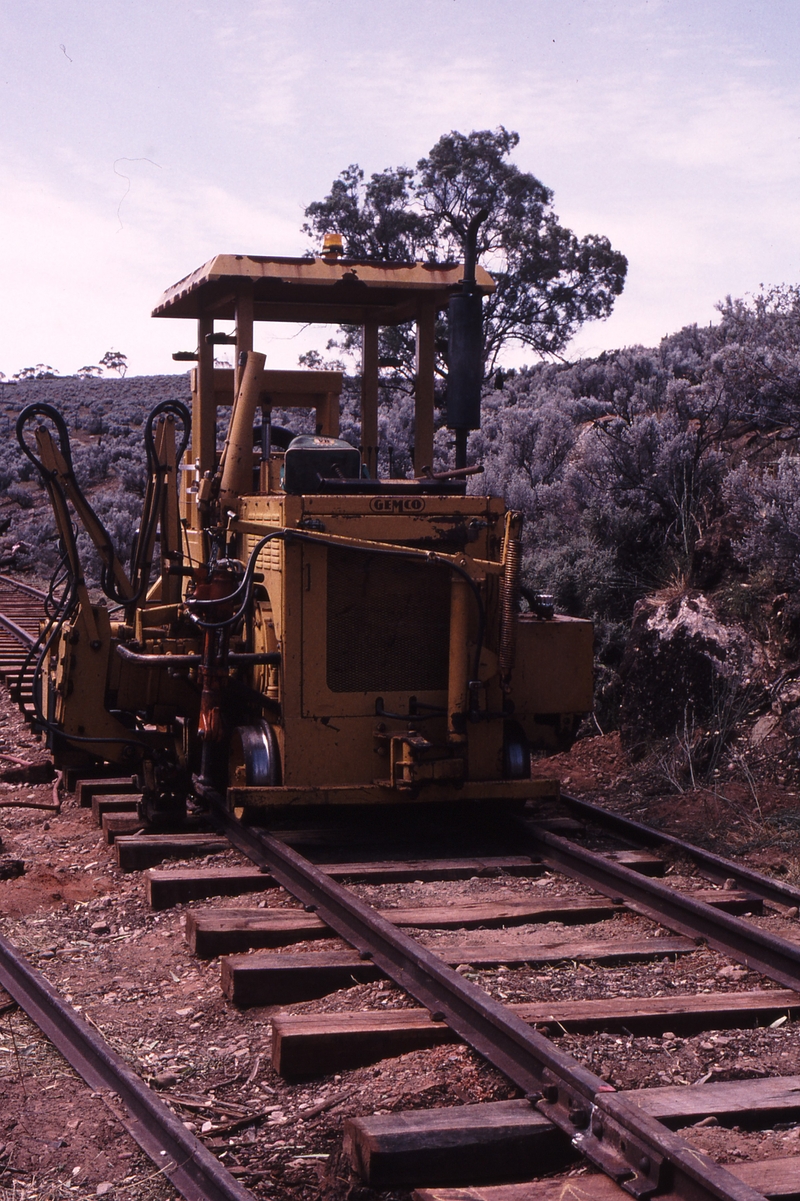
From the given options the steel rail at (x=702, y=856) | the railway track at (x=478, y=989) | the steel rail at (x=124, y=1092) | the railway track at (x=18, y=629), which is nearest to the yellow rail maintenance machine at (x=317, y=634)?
the railway track at (x=478, y=989)

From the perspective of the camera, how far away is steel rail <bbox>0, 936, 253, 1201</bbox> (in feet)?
11.0

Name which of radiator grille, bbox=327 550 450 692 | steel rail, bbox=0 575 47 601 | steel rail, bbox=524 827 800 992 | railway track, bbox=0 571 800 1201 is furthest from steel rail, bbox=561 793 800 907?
steel rail, bbox=0 575 47 601

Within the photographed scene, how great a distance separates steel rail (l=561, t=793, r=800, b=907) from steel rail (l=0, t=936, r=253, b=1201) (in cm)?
333

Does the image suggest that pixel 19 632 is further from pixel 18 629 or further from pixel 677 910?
pixel 677 910

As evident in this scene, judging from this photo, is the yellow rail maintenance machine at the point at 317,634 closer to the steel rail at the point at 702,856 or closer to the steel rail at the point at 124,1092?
the steel rail at the point at 702,856

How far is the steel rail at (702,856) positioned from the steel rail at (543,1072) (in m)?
2.02

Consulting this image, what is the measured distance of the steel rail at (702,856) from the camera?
6059 mm

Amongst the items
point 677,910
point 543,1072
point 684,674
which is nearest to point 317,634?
point 677,910

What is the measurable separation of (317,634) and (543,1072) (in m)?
3.22

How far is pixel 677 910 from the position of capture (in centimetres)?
566

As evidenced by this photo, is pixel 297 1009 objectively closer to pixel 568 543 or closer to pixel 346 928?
pixel 346 928

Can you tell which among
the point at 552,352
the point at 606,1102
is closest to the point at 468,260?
the point at 606,1102

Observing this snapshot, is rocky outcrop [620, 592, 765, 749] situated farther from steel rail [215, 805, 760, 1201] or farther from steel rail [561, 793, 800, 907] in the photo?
steel rail [215, 805, 760, 1201]

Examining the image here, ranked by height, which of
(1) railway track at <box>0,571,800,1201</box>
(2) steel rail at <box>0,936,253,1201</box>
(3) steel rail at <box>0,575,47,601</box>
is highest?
(3) steel rail at <box>0,575,47,601</box>
